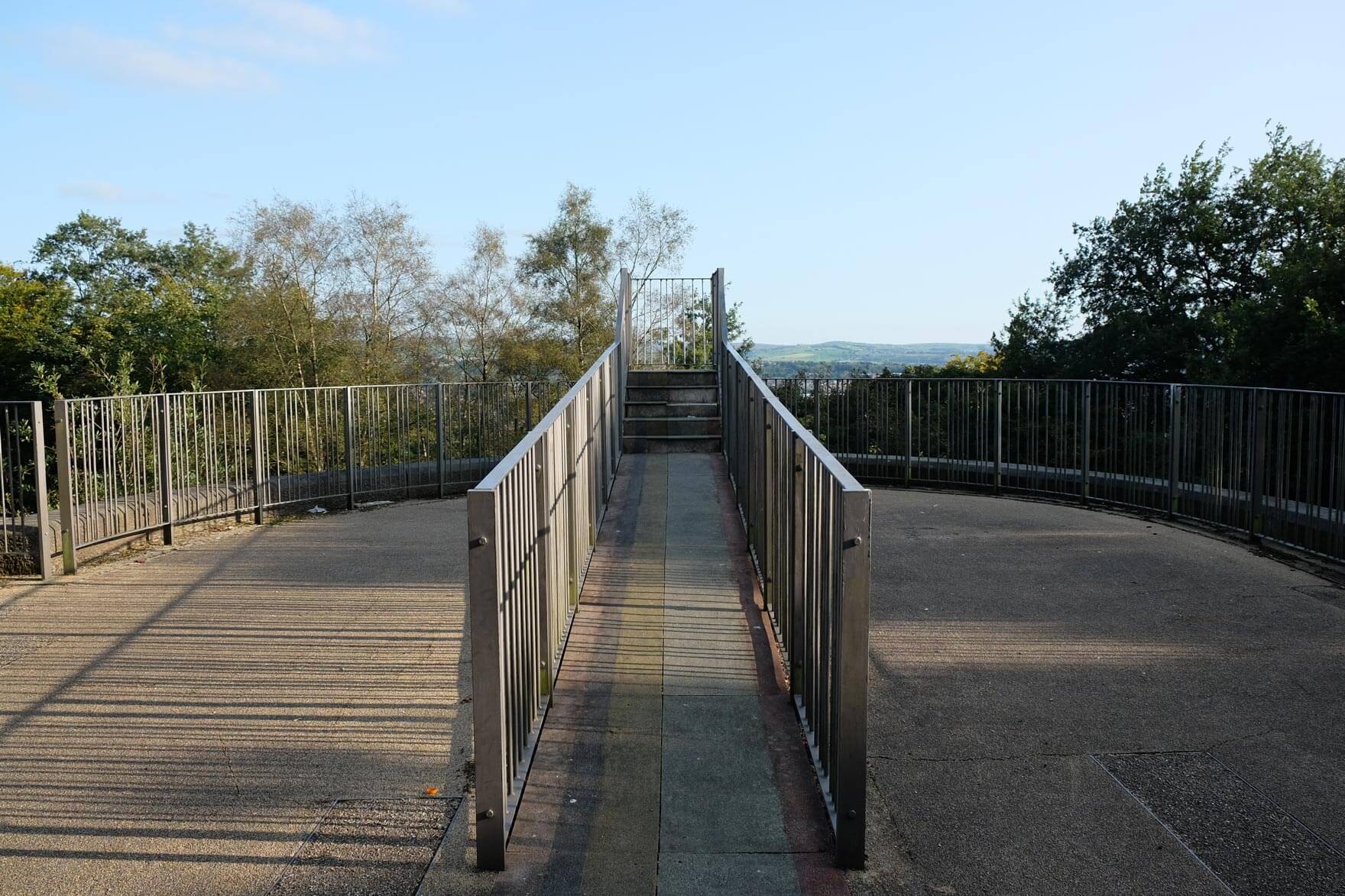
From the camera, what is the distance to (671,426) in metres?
12.4

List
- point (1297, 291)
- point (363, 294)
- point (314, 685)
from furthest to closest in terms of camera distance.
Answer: point (363, 294)
point (1297, 291)
point (314, 685)

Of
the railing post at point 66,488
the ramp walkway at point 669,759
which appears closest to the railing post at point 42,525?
the railing post at point 66,488

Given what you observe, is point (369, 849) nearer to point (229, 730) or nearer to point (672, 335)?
point (229, 730)

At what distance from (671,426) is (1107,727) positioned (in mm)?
8182

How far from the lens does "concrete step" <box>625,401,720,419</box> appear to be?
12750mm

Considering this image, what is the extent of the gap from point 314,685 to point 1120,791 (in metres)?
3.97

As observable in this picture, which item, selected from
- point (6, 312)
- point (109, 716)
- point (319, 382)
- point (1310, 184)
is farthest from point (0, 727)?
point (1310, 184)

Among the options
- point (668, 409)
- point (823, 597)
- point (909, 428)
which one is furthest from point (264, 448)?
point (823, 597)

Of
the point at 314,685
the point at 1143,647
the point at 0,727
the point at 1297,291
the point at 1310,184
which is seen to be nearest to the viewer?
the point at 0,727

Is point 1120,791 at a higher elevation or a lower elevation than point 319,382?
lower

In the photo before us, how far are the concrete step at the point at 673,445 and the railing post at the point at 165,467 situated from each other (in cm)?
500

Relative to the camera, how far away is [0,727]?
470 cm

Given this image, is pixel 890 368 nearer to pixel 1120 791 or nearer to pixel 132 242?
pixel 1120 791

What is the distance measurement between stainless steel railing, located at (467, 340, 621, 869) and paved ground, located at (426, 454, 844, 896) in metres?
0.14
